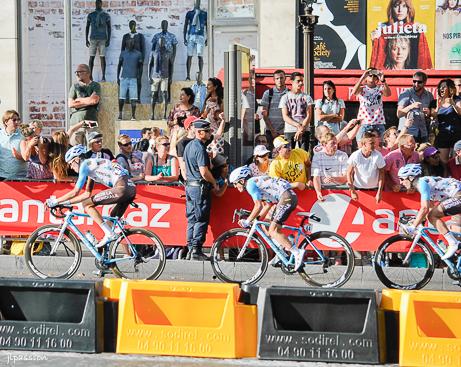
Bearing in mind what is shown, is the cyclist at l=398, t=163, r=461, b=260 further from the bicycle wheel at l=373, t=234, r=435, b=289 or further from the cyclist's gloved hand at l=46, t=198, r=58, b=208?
the cyclist's gloved hand at l=46, t=198, r=58, b=208

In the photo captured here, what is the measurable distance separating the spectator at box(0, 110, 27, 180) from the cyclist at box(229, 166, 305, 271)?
11.0 ft

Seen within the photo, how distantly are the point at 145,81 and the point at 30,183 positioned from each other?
764 cm

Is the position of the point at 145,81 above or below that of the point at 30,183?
above

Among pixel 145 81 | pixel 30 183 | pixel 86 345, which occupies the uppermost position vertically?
pixel 145 81

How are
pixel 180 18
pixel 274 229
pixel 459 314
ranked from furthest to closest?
pixel 180 18
pixel 274 229
pixel 459 314

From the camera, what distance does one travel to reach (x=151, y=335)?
9219mm

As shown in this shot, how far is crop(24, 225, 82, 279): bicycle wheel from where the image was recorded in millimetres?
13742

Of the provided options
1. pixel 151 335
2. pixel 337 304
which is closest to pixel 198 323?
pixel 151 335

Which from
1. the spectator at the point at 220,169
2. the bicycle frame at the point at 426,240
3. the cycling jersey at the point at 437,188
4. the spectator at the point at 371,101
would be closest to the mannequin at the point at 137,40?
the spectator at the point at 371,101

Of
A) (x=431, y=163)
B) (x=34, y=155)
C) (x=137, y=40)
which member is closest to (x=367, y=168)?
(x=431, y=163)

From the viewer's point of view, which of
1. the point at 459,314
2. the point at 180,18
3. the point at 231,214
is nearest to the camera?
the point at 459,314

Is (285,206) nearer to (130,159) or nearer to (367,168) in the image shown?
(367,168)

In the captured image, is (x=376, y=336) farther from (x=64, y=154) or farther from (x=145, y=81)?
(x=145, y=81)

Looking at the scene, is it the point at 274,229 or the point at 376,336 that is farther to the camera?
the point at 274,229
